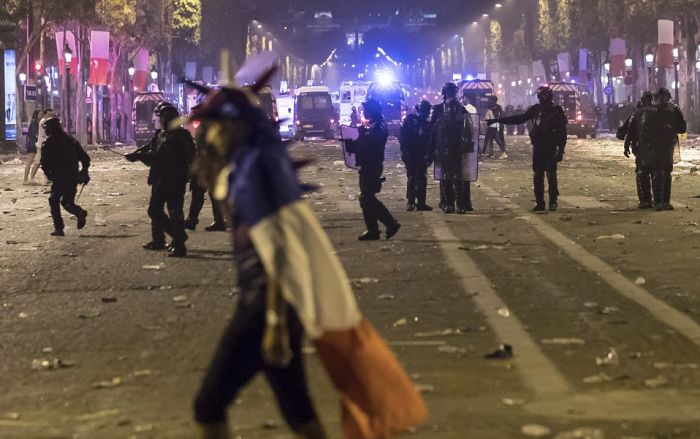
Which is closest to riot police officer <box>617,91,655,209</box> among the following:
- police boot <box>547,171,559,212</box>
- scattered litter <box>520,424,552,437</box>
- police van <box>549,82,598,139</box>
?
police boot <box>547,171,559,212</box>

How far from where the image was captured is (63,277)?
14547 millimetres

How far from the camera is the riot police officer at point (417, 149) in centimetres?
2198

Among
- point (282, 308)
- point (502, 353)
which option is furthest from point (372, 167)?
point (282, 308)

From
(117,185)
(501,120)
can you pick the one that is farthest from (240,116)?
(117,185)

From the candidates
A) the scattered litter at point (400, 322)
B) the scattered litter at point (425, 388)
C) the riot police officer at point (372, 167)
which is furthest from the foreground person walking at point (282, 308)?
the riot police officer at point (372, 167)

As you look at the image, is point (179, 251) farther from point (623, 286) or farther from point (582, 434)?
point (582, 434)

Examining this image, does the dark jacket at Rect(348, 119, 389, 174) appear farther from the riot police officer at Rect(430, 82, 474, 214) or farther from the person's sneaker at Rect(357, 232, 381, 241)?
the riot police officer at Rect(430, 82, 474, 214)

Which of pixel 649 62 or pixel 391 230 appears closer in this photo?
pixel 391 230

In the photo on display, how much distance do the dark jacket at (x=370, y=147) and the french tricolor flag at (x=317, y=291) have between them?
12.4 m

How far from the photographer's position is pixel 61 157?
19203 mm

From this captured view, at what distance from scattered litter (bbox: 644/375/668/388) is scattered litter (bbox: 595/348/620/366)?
512 millimetres

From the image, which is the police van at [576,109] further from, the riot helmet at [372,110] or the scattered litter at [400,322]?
the scattered litter at [400,322]

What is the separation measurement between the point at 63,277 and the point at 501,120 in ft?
28.9

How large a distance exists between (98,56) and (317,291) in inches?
2476
